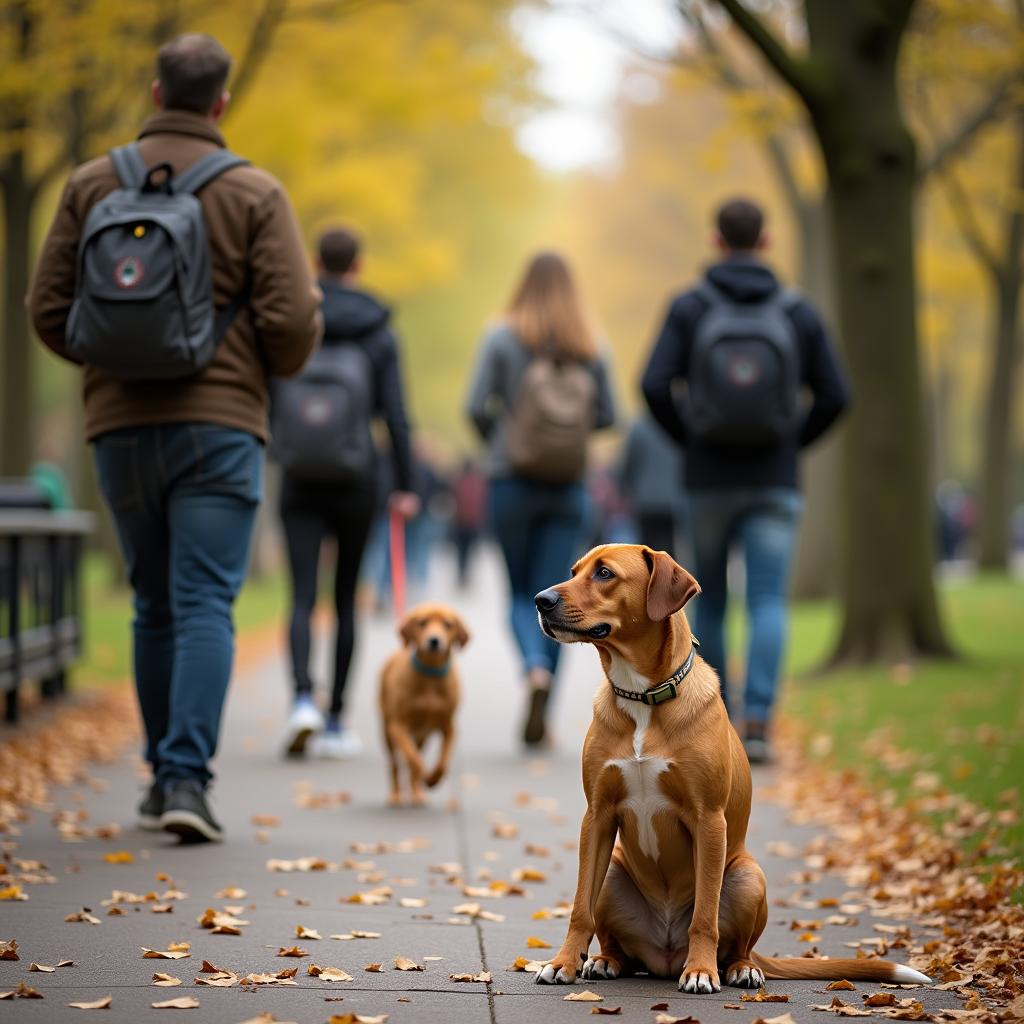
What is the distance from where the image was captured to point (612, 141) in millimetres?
37375

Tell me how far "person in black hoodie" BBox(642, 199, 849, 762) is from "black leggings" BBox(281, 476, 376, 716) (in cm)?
161

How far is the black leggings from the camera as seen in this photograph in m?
8.51

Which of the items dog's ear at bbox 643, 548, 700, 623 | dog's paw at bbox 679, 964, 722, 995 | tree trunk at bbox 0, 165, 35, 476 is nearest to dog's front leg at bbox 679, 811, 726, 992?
dog's paw at bbox 679, 964, 722, 995

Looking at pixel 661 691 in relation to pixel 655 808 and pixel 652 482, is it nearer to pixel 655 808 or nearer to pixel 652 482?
pixel 655 808

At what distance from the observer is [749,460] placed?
323 inches

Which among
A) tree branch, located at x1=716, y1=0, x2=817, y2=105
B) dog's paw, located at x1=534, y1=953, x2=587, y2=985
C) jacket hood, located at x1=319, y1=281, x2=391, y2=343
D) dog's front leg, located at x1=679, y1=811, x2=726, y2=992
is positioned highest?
tree branch, located at x1=716, y1=0, x2=817, y2=105

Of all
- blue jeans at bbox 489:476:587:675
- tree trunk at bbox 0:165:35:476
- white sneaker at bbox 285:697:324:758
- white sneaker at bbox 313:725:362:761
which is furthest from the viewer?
tree trunk at bbox 0:165:35:476

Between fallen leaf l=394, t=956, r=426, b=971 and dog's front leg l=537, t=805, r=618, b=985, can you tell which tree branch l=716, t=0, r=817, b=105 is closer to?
dog's front leg l=537, t=805, r=618, b=985

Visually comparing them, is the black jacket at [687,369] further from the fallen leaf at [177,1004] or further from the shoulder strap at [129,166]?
the fallen leaf at [177,1004]

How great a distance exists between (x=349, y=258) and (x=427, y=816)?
10.0 feet

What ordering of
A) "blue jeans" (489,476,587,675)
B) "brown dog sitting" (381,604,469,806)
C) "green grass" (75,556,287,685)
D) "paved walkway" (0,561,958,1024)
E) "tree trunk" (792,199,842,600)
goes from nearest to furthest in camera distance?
"paved walkway" (0,561,958,1024) < "brown dog sitting" (381,604,469,806) < "blue jeans" (489,476,587,675) < "green grass" (75,556,287,685) < "tree trunk" (792,199,842,600)

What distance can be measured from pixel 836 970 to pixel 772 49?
760cm

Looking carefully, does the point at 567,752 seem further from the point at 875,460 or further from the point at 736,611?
the point at 736,611

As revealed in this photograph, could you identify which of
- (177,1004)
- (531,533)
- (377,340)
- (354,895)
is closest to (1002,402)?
(531,533)
